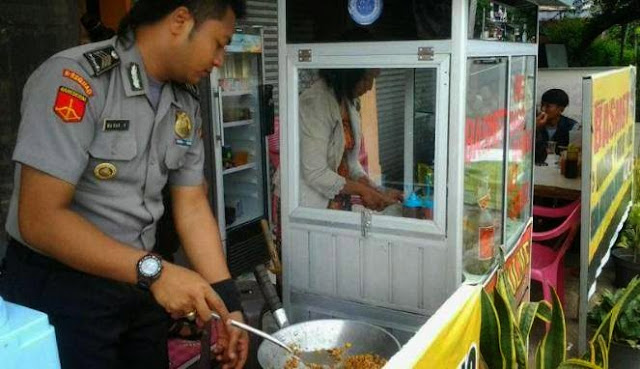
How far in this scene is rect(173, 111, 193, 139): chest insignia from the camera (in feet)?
6.87

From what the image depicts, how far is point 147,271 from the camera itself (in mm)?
1676

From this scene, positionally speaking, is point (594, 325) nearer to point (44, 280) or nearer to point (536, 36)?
point (536, 36)

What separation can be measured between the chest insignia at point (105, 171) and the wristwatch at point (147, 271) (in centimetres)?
32

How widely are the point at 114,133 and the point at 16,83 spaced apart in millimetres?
2185

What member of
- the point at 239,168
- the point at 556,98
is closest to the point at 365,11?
the point at 239,168

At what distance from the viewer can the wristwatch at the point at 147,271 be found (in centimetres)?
168

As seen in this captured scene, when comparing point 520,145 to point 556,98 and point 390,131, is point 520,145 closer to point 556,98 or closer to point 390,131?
point 390,131

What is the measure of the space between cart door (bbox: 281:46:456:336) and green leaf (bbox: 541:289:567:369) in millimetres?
438

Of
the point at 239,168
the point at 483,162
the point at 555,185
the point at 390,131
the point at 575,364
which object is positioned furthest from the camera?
the point at 239,168

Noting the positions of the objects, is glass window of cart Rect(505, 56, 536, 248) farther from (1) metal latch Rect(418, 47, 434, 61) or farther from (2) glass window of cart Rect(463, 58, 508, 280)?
(1) metal latch Rect(418, 47, 434, 61)

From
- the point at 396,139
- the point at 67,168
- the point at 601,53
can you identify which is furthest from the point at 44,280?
the point at 601,53

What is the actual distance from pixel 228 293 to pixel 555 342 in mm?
1393

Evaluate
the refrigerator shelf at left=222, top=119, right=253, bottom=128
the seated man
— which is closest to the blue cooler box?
the refrigerator shelf at left=222, top=119, right=253, bottom=128

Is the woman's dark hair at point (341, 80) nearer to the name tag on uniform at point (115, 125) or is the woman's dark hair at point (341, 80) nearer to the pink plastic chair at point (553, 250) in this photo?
the name tag on uniform at point (115, 125)
